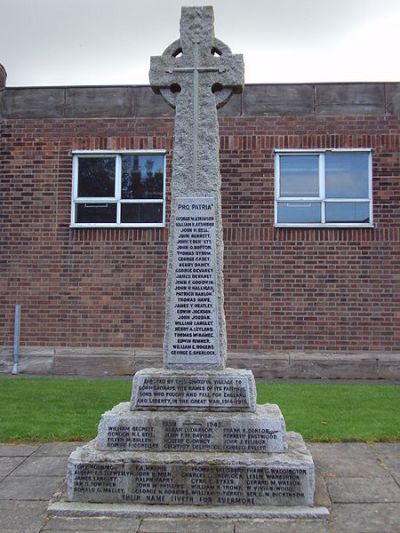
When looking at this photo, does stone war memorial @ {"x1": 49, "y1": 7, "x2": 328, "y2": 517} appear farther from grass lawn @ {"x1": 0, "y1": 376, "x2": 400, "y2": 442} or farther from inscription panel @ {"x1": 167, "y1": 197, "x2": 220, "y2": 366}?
grass lawn @ {"x1": 0, "y1": 376, "x2": 400, "y2": 442}

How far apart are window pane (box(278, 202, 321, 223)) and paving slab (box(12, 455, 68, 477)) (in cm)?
723

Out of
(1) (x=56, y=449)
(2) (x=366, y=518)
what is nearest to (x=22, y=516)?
(1) (x=56, y=449)

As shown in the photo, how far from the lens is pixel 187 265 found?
500 cm

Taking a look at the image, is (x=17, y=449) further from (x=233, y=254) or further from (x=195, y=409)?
(x=233, y=254)

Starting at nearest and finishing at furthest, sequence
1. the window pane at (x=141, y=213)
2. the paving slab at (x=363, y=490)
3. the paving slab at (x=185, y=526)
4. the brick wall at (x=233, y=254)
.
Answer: the paving slab at (x=185, y=526) < the paving slab at (x=363, y=490) < the brick wall at (x=233, y=254) < the window pane at (x=141, y=213)

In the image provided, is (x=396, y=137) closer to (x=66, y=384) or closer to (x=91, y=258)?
(x=91, y=258)

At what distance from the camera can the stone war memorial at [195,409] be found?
13.8 ft

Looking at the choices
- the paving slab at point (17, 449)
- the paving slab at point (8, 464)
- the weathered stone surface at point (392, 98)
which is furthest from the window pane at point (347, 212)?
the paving slab at point (8, 464)

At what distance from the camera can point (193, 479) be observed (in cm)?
422

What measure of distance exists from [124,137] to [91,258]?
8.41 ft

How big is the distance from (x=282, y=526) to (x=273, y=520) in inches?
4.1

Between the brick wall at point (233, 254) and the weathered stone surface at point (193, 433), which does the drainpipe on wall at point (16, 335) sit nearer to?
the brick wall at point (233, 254)

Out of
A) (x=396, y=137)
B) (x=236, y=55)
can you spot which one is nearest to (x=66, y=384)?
(x=236, y=55)

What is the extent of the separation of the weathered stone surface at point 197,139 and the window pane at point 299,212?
6.47 m
